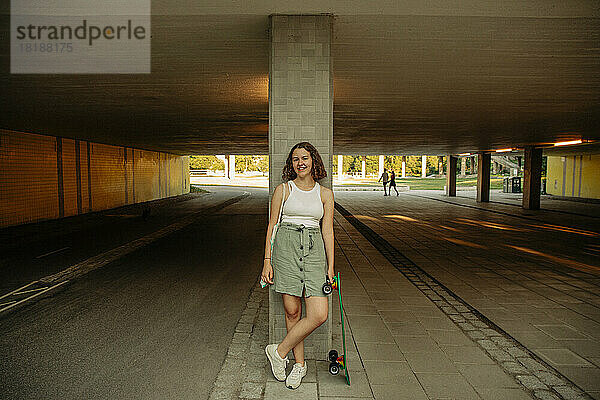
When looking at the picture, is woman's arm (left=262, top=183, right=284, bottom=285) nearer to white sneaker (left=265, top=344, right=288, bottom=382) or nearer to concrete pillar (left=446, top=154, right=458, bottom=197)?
white sneaker (left=265, top=344, right=288, bottom=382)

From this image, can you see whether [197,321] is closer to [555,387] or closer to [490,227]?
[555,387]

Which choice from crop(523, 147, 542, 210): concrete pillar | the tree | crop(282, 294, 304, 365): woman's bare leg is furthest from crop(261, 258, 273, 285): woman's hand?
the tree

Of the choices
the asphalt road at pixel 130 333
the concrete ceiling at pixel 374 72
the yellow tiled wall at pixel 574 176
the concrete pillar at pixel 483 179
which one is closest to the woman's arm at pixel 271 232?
the asphalt road at pixel 130 333

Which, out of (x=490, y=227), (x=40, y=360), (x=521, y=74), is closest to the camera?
(x=40, y=360)

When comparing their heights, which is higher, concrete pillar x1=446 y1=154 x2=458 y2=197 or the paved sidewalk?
concrete pillar x1=446 y1=154 x2=458 y2=197

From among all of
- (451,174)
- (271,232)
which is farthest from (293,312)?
(451,174)

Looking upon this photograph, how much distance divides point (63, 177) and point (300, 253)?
649 inches

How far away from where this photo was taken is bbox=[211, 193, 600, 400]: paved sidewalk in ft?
11.6

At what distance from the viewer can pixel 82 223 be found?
1532 centimetres

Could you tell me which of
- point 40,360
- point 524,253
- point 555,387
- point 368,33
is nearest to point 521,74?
point 368,33

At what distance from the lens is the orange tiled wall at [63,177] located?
13977 mm

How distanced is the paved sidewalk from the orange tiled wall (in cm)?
1130

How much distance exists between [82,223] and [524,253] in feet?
46.0

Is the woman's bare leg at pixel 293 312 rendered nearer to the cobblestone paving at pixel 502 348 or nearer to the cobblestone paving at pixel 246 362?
the cobblestone paving at pixel 246 362
